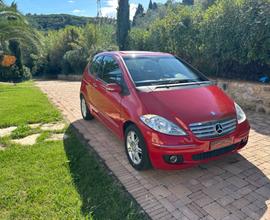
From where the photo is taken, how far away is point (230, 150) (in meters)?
3.56

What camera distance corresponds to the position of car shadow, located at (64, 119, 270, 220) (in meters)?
2.96

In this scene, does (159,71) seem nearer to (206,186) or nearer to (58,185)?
(206,186)

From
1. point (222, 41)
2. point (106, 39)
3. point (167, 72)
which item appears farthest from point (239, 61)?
point (106, 39)

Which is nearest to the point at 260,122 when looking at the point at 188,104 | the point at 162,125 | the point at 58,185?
the point at 188,104

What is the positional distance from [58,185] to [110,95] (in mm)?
1719

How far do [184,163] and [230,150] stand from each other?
729 mm

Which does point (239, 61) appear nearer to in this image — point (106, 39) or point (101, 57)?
point (101, 57)

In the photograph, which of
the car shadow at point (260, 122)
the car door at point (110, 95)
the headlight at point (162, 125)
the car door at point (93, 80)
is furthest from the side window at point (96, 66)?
the car shadow at point (260, 122)

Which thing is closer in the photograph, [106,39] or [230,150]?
[230,150]

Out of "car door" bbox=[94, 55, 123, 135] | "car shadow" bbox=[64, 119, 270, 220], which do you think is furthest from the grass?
"car shadow" bbox=[64, 119, 270, 220]

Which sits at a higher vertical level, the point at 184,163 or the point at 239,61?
the point at 239,61

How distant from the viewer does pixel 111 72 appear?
4715mm

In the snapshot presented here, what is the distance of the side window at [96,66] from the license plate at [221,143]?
9.69 feet

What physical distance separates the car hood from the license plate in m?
0.31
